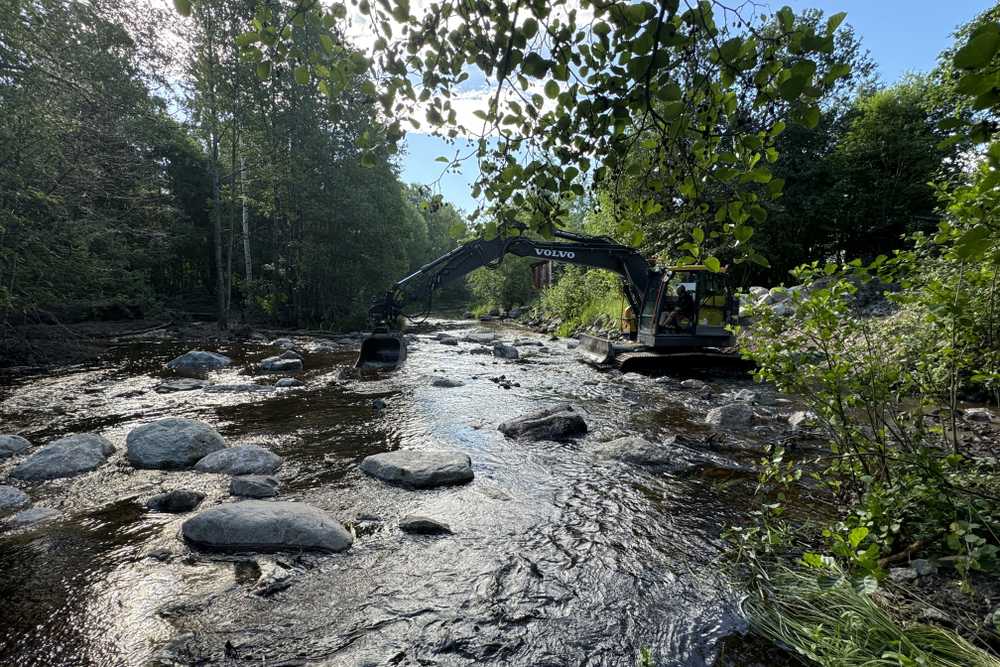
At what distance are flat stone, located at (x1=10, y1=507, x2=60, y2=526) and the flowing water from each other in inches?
4.3

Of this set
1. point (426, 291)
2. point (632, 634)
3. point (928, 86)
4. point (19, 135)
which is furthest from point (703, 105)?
point (928, 86)

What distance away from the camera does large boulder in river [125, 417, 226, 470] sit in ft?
18.9

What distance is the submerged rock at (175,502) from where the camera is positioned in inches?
183

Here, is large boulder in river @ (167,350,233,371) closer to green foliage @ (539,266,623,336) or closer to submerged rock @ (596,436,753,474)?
submerged rock @ (596,436,753,474)

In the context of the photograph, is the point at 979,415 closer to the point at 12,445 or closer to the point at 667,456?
the point at 667,456

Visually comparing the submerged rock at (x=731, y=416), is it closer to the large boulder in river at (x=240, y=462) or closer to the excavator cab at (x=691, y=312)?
the excavator cab at (x=691, y=312)

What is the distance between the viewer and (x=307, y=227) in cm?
2620

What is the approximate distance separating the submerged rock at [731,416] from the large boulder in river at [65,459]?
29.1ft

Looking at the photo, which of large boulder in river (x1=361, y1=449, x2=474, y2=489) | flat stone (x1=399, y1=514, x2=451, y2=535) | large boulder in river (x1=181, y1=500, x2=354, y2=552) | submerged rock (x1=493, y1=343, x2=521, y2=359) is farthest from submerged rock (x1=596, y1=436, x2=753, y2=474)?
submerged rock (x1=493, y1=343, x2=521, y2=359)

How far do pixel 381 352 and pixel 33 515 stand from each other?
9233mm

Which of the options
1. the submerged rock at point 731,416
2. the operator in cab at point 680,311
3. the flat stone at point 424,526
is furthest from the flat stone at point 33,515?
the operator in cab at point 680,311

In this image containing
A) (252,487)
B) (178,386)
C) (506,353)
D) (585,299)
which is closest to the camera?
(252,487)

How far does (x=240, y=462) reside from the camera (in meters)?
5.68

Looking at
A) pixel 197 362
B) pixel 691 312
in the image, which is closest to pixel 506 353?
pixel 691 312
